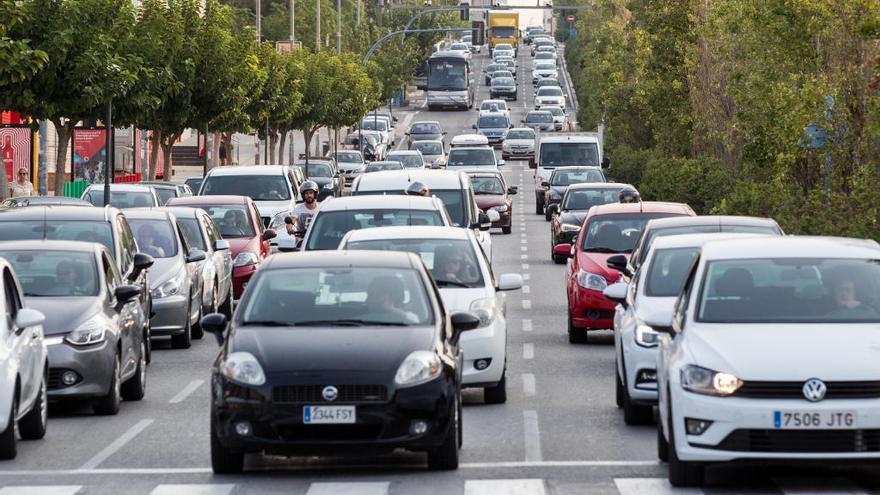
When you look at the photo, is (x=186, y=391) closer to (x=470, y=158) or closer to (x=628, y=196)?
(x=628, y=196)

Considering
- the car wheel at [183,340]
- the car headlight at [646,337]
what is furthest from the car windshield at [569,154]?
the car headlight at [646,337]

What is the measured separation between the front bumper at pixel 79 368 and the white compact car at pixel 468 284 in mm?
2521

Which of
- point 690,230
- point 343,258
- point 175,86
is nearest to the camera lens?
point 343,258

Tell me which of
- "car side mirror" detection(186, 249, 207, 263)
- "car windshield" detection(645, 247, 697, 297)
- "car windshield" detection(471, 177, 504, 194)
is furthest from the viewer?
"car windshield" detection(471, 177, 504, 194)

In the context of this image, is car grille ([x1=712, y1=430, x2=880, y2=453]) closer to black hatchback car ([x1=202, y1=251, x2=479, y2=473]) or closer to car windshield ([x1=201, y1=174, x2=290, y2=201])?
black hatchback car ([x1=202, y1=251, x2=479, y2=473])

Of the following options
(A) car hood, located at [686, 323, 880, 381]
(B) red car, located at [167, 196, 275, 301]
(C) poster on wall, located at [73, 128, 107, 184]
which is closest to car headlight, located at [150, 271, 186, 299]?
(B) red car, located at [167, 196, 275, 301]

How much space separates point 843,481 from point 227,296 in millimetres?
14693

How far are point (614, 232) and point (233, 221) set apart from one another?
7.66 meters

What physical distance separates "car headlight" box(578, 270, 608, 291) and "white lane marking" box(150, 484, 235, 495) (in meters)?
10.3

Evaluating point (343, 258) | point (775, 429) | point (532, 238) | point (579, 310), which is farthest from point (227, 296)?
point (532, 238)

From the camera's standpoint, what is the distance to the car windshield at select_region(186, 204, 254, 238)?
29172 millimetres

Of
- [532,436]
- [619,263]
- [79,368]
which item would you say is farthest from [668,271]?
[79,368]

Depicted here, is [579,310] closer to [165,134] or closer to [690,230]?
[690,230]

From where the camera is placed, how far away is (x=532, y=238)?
45688mm
